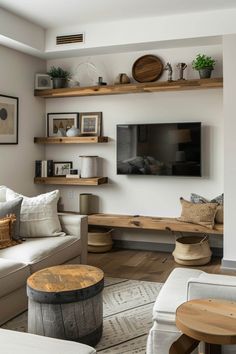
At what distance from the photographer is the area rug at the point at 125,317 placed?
269 centimetres

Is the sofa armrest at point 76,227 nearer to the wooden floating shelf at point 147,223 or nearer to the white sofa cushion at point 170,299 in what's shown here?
the wooden floating shelf at point 147,223

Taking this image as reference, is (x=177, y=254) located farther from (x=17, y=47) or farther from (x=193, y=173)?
(x=17, y=47)

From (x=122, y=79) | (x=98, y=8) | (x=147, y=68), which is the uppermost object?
(x=98, y=8)

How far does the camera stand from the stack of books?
218 inches

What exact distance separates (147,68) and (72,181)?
68.2 inches

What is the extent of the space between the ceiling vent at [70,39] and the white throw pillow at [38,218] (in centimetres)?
216

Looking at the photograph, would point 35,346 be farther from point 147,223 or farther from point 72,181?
point 72,181

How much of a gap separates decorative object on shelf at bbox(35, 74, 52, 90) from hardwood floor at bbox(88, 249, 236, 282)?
2.31m

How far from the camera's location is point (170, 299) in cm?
229

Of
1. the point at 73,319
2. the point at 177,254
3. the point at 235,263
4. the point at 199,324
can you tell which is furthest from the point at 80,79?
the point at 199,324

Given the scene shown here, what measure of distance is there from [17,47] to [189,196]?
2.78m

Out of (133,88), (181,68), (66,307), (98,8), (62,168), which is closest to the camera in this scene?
(66,307)

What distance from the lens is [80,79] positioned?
215 inches

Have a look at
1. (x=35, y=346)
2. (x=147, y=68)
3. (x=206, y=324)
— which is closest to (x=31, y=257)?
(x=35, y=346)
